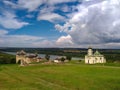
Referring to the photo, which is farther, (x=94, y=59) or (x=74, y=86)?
(x=94, y=59)

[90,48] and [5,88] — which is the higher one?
[90,48]

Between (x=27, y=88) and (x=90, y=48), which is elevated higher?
(x=90, y=48)

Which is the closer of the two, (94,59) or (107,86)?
(107,86)

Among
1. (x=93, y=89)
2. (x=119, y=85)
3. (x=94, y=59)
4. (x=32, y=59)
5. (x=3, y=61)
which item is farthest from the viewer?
(x=32, y=59)

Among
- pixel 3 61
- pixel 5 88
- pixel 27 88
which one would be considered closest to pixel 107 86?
pixel 27 88

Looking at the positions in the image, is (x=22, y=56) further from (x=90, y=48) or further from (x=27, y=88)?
(x=27, y=88)

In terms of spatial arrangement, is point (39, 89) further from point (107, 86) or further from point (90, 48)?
point (90, 48)

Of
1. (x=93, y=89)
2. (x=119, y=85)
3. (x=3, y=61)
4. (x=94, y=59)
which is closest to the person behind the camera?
(x=93, y=89)

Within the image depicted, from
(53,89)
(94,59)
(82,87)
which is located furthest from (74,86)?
(94,59)

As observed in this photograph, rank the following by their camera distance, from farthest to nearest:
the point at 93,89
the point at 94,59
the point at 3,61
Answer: the point at 3,61, the point at 94,59, the point at 93,89
